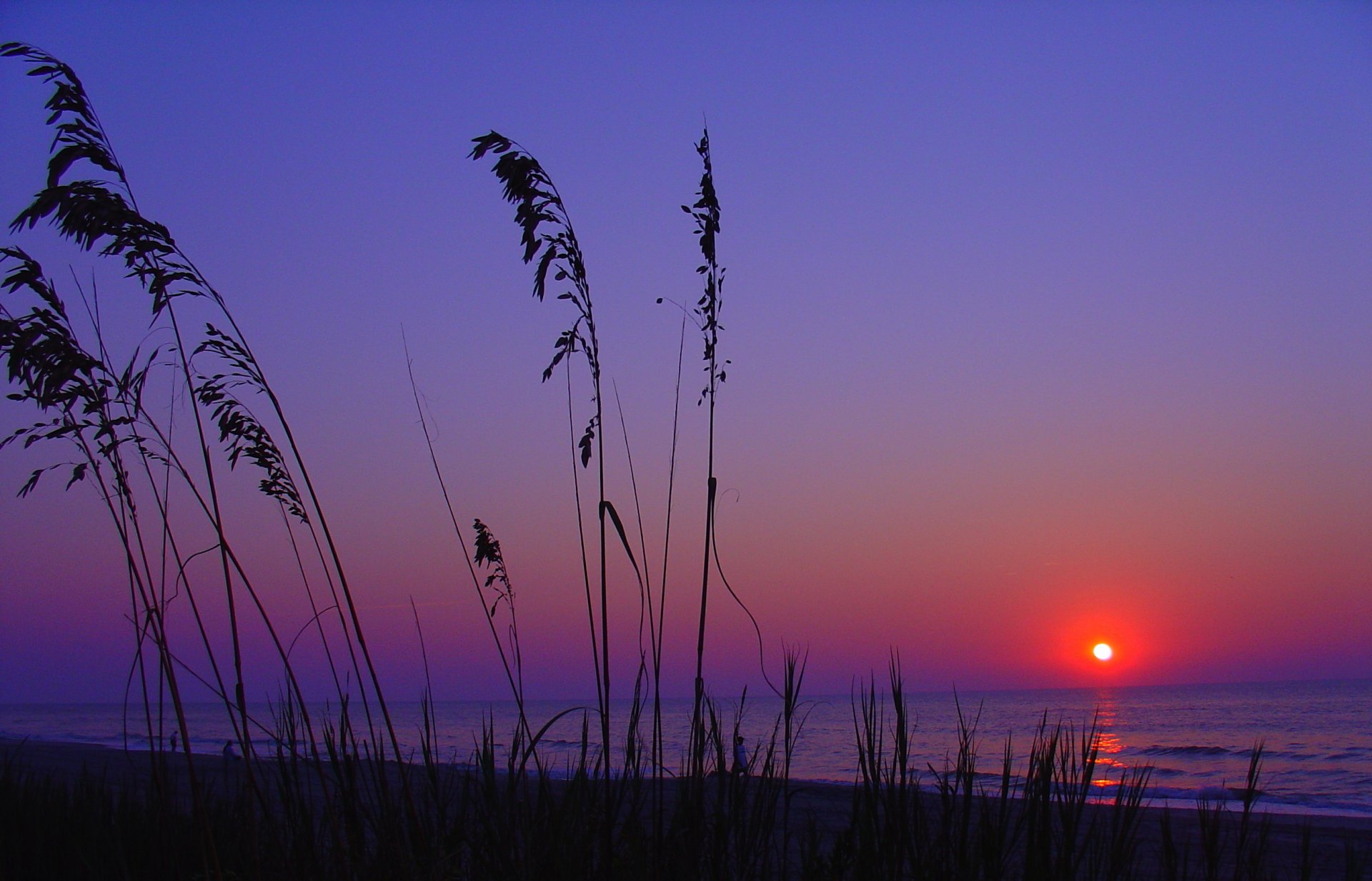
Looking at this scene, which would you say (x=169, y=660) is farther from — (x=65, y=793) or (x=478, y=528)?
(x=65, y=793)

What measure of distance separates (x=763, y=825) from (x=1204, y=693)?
10753 cm

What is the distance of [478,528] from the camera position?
2.55 m

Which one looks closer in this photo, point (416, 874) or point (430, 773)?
point (416, 874)

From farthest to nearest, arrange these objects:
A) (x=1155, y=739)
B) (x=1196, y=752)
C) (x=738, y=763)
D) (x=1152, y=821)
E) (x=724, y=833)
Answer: (x=1155, y=739) → (x=1196, y=752) → (x=1152, y=821) → (x=738, y=763) → (x=724, y=833)

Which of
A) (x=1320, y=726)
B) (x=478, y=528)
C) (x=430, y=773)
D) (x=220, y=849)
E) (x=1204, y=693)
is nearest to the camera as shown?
(x=430, y=773)

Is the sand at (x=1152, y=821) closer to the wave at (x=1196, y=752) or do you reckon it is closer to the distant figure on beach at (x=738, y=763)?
the distant figure on beach at (x=738, y=763)

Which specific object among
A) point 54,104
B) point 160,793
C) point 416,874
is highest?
point 54,104

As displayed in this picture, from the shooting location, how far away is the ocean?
29.4ft

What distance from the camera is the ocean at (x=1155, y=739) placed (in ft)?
29.4

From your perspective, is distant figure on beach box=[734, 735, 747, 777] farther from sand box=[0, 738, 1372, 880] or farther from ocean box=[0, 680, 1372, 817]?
sand box=[0, 738, 1372, 880]

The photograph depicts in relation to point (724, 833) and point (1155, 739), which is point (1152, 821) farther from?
point (1155, 739)

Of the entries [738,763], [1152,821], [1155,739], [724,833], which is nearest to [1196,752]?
[1155,739]

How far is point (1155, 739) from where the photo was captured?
4156 cm

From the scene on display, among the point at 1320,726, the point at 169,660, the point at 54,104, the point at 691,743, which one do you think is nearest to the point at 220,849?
the point at 169,660
